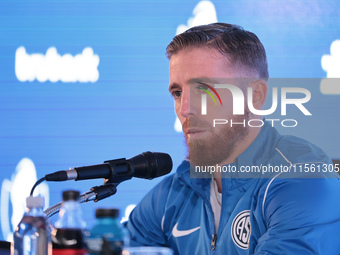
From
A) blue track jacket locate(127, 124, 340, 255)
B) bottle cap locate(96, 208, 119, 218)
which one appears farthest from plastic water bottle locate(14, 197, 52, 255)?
blue track jacket locate(127, 124, 340, 255)

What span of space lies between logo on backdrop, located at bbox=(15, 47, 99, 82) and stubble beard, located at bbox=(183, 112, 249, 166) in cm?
130

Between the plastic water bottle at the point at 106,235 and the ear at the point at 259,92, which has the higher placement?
the ear at the point at 259,92

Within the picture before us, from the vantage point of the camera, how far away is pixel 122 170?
1.28m

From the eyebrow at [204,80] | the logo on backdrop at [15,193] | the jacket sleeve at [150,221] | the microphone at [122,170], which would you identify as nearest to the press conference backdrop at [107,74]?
the logo on backdrop at [15,193]

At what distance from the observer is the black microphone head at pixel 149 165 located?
134 centimetres

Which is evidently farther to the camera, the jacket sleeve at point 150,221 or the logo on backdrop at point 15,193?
the logo on backdrop at point 15,193

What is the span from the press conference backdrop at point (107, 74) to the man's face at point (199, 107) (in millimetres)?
1085

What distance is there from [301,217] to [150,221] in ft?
1.99

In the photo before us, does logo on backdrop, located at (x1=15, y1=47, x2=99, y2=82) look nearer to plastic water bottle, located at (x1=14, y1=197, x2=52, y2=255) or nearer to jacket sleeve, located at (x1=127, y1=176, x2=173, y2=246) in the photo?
jacket sleeve, located at (x1=127, y1=176, x2=173, y2=246)

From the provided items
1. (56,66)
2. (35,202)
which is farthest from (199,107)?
(56,66)

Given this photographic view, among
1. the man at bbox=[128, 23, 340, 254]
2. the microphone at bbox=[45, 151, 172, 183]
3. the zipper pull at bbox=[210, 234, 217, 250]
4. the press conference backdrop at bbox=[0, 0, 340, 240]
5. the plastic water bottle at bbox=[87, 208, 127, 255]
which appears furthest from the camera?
the press conference backdrop at bbox=[0, 0, 340, 240]

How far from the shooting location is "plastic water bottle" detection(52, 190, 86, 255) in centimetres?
99

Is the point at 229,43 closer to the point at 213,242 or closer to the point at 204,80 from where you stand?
the point at 204,80

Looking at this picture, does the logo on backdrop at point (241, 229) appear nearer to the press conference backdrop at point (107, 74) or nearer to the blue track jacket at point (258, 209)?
the blue track jacket at point (258, 209)
